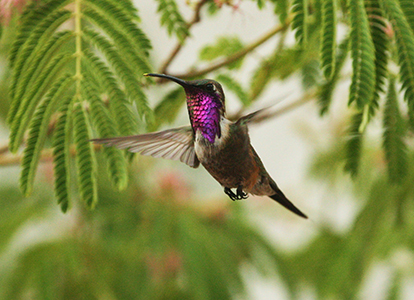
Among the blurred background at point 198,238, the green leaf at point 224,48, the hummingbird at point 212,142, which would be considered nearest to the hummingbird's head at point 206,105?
the hummingbird at point 212,142

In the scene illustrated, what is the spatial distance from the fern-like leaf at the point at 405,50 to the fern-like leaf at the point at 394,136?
0.26 meters

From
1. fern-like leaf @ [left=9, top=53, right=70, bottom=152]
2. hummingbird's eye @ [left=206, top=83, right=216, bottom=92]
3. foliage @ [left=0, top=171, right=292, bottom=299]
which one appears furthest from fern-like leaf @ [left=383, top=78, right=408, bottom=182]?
foliage @ [left=0, top=171, right=292, bottom=299]

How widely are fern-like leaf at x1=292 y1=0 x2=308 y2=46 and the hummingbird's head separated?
172mm

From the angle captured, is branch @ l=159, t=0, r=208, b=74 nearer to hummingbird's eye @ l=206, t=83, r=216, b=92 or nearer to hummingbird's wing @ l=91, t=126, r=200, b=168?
hummingbird's wing @ l=91, t=126, r=200, b=168

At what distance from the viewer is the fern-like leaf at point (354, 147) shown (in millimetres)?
994

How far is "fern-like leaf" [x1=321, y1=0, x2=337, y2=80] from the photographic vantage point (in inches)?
26.8

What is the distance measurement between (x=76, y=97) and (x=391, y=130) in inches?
23.7

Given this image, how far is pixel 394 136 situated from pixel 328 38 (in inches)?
15.1

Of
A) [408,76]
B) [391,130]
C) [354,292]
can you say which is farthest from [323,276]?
[408,76]

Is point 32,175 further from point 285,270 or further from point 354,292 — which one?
point 354,292

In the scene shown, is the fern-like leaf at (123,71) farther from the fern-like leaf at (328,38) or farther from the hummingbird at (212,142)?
the fern-like leaf at (328,38)

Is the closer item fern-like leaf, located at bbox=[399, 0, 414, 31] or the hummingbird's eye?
the hummingbird's eye

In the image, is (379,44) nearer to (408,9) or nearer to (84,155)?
(408,9)

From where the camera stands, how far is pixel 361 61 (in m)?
0.69
